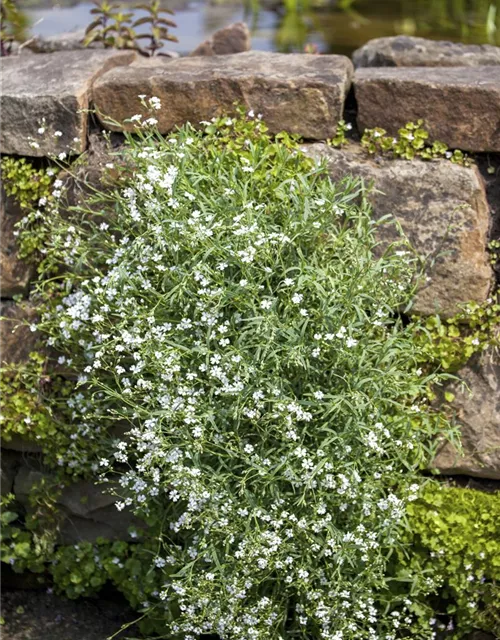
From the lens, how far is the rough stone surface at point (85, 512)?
3312 millimetres

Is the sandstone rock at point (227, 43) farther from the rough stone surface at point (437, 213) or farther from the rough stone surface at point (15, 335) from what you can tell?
the rough stone surface at point (15, 335)

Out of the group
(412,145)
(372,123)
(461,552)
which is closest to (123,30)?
(372,123)

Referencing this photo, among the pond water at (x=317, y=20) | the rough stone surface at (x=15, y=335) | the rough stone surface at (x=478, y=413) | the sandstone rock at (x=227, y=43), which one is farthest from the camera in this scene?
the pond water at (x=317, y=20)

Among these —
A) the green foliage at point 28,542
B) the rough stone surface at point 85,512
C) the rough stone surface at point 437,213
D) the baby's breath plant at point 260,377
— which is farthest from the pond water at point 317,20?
the green foliage at point 28,542

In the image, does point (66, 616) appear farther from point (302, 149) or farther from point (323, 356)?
point (302, 149)

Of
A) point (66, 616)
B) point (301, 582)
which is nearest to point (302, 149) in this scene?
point (301, 582)

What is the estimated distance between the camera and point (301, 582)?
267cm

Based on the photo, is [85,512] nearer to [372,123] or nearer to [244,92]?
[244,92]

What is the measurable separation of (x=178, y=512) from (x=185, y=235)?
922 millimetres

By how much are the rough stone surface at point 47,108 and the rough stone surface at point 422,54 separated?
45.9 inches

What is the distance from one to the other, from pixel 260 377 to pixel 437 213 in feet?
2.71

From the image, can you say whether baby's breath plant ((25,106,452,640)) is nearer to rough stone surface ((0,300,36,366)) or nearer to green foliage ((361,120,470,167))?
green foliage ((361,120,470,167))

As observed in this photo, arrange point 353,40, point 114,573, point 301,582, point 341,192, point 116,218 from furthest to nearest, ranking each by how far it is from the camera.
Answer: point 353,40 → point 114,573 → point 116,218 → point 341,192 → point 301,582

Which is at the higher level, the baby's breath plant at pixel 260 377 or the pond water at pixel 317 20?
the pond water at pixel 317 20
